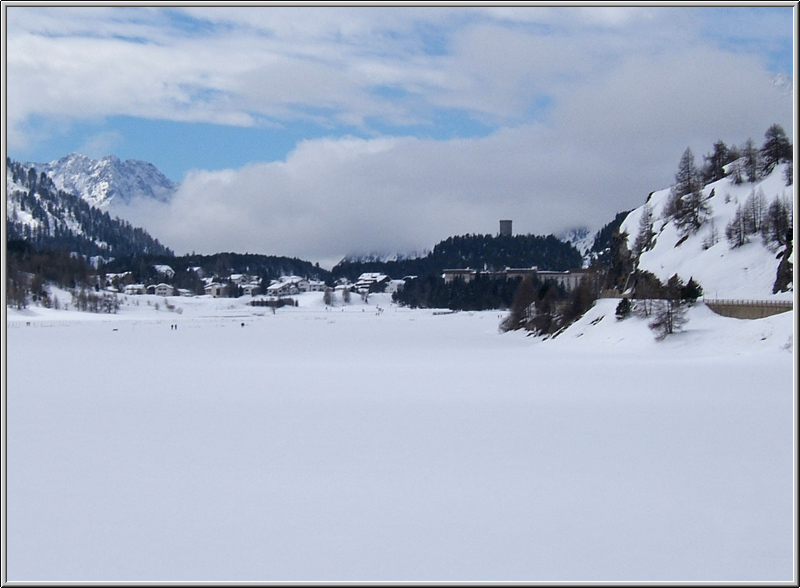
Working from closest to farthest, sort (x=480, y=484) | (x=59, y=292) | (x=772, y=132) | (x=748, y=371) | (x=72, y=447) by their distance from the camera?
(x=480, y=484) < (x=72, y=447) < (x=748, y=371) < (x=772, y=132) < (x=59, y=292)

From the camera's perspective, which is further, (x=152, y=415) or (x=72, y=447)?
(x=152, y=415)

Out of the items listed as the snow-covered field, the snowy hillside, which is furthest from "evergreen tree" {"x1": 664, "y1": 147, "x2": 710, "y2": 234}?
the snow-covered field

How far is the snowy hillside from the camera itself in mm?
62812

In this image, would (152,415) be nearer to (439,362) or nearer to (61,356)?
(439,362)

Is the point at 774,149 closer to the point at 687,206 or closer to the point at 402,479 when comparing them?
the point at 687,206

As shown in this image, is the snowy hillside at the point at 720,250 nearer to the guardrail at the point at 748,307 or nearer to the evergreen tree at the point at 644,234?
the evergreen tree at the point at 644,234

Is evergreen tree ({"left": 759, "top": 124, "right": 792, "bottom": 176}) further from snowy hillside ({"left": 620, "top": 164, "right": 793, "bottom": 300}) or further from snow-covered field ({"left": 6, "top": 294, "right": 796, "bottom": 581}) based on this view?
snow-covered field ({"left": 6, "top": 294, "right": 796, "bottom": 581})

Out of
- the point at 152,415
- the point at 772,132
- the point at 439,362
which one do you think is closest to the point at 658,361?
→ the point at 439,362

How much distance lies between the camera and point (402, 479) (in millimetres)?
15305

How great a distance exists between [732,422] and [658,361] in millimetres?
24479

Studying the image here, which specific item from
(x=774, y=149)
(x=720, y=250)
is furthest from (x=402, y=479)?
(x=774, y=149)

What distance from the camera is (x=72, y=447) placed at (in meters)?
18.3

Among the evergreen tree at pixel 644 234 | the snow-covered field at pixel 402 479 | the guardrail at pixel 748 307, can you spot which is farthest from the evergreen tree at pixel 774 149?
the snow-covered field at pixel 402 479

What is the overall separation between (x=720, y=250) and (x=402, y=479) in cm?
6276
